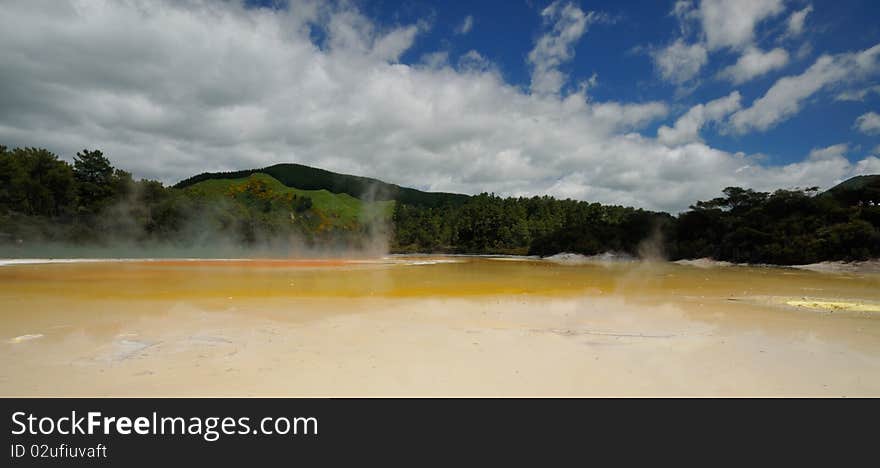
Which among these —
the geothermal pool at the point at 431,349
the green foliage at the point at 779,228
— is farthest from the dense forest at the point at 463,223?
the geothermal pool at the point at 431,349

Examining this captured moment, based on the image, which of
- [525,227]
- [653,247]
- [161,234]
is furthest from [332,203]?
[653,247]

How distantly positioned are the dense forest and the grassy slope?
24944 mm

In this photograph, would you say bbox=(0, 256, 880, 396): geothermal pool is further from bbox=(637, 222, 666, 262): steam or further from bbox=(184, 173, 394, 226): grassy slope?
bbox=(184, 173, 394, 226): grassy slope

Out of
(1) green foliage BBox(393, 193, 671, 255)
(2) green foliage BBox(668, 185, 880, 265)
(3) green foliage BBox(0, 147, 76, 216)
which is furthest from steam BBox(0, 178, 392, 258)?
(2) green foliage BBox(668, 185, 880, 265)

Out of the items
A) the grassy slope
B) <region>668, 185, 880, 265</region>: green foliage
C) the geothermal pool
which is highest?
the grassy slope

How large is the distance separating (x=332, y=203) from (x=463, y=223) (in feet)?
253

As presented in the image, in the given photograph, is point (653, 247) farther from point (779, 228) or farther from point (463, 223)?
point (463, 223)

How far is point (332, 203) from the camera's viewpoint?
171750 millimetres

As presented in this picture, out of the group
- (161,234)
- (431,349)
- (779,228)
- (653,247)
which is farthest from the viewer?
(161,234)

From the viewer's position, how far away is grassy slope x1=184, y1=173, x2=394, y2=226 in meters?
153

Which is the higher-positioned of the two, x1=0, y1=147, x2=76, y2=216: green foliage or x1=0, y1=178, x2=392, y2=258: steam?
x1=0, y1=147, x2=76, y2=216: green foliage

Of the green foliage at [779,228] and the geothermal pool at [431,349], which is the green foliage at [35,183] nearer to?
the geothermal pool at [431,349]

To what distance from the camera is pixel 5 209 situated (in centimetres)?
5484
